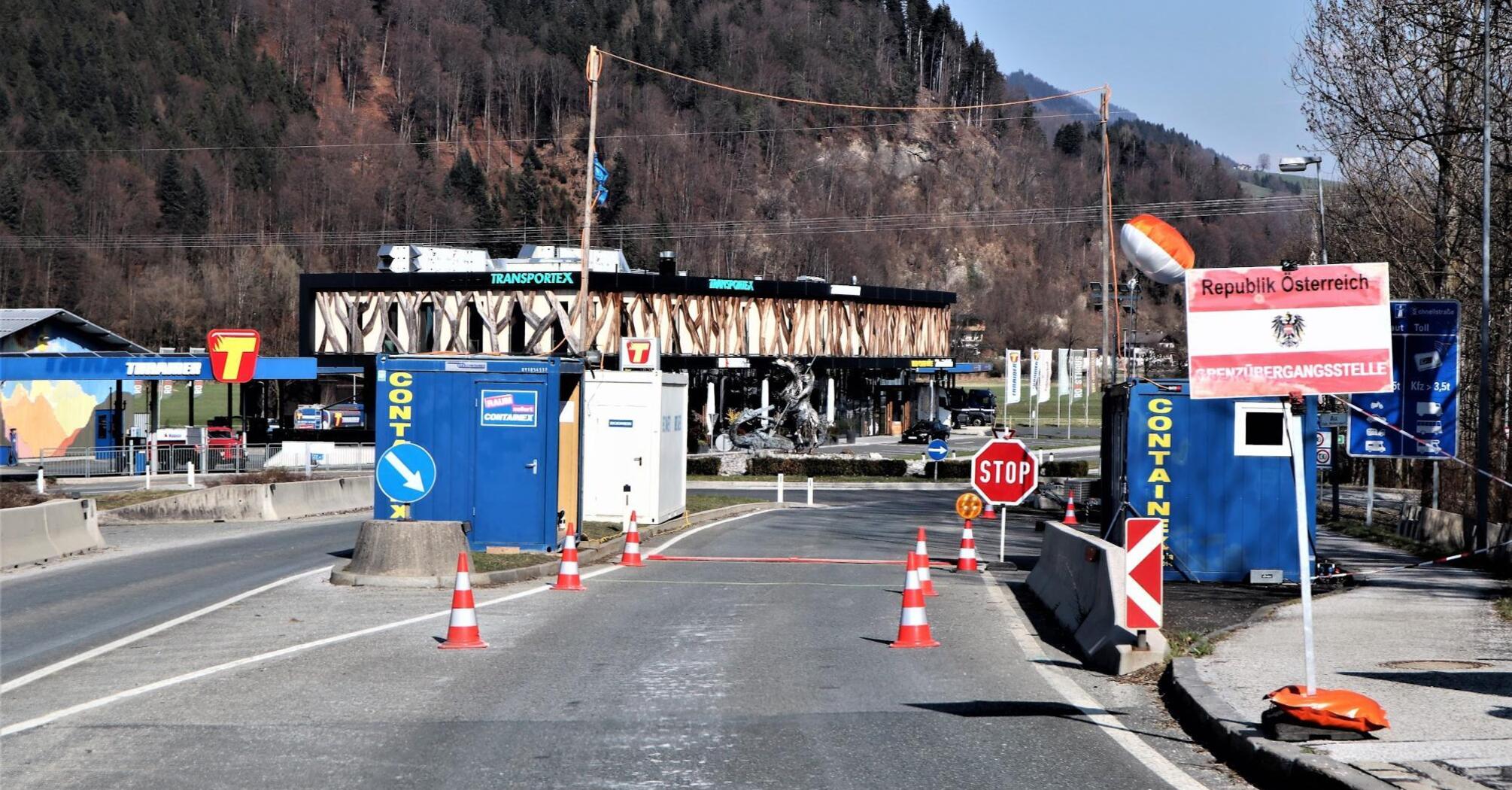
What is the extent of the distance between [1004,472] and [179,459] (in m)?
32.6

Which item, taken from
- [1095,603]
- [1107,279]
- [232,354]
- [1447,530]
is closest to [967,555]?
[1095,603]

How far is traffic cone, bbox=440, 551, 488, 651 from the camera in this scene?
1209 centimetres

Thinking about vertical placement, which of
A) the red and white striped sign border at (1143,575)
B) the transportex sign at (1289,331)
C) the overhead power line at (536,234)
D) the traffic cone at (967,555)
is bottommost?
the traffic cone at (967,555)

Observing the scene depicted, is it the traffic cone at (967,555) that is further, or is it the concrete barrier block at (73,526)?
the concrete barrier block at (73,526)

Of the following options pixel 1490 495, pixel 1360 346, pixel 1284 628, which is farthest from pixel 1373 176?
pixel 1360 346

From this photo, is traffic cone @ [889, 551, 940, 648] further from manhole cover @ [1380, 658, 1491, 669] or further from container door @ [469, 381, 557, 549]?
container door @ [469, 381, 557, 549]

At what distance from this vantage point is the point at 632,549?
20.2 metres

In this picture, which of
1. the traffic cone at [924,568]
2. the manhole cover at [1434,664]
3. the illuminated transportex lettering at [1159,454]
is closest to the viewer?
the manhole cover at [1434,664]

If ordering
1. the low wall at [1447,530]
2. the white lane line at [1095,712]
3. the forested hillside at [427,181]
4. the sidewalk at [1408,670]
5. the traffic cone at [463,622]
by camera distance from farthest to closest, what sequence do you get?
1. the forested hillside at [427,181]
2. the low wall at [1447,530]
3. the traffic cone at [463,622]
4. the white lane line at [1095,712]
5. the sidewalk at [1408,670]

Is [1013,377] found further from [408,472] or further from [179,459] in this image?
[408,472]

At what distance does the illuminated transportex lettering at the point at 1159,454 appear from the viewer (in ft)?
58.0

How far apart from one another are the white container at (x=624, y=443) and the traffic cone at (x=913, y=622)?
12626mm

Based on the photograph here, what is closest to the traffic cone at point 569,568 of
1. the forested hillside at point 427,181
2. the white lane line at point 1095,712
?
the white lane line at point 1095,712

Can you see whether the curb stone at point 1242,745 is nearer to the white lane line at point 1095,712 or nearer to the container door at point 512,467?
the white lane line at point 1095,712
